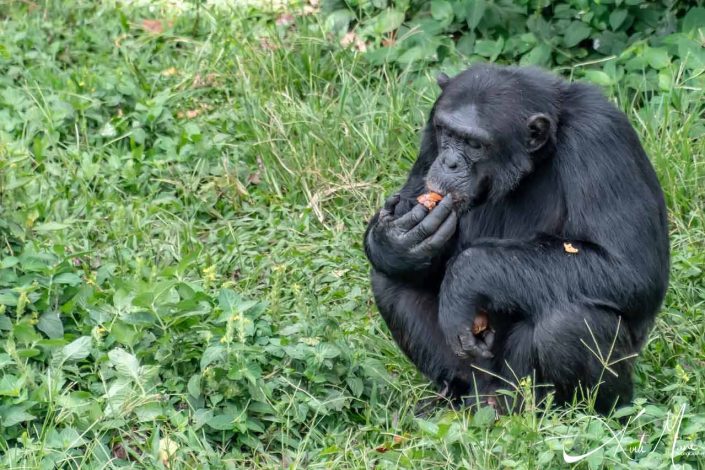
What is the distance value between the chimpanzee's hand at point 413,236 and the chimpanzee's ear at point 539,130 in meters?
0.44

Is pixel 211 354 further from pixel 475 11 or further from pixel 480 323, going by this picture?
pixel 475 11

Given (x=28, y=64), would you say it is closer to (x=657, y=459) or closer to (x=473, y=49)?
(x=473, y=49)

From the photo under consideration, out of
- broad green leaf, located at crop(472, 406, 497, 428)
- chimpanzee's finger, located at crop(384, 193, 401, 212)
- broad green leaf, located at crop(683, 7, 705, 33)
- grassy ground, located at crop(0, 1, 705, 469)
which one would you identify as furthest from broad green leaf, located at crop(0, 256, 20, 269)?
broad green leaf, located at crop(683, 7, 705, 33)

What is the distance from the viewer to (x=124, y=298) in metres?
5.67

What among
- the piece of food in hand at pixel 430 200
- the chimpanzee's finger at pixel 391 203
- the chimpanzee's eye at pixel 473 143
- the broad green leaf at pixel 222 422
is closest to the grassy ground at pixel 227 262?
the broad green leaf at pixel 222 422

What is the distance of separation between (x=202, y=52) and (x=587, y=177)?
423 cm

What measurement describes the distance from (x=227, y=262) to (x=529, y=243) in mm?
2193

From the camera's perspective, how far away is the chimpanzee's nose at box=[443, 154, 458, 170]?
18.0 ft

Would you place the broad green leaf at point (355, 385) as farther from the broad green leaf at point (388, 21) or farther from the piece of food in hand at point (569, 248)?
the broad green leaf at point (388, 21)

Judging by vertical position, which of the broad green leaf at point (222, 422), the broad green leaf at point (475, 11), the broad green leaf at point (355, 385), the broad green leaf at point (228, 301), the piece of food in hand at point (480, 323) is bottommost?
the broad green leaf at point (355, 385)

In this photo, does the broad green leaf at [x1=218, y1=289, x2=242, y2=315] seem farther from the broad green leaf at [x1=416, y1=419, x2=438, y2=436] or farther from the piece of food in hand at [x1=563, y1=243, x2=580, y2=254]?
the piece of food in hand at [x1=563, y1=243, x2=580, y2=254]

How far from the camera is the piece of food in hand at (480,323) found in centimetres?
548

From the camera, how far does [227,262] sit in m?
6.98

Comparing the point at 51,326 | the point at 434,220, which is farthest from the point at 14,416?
the point at 434,220
